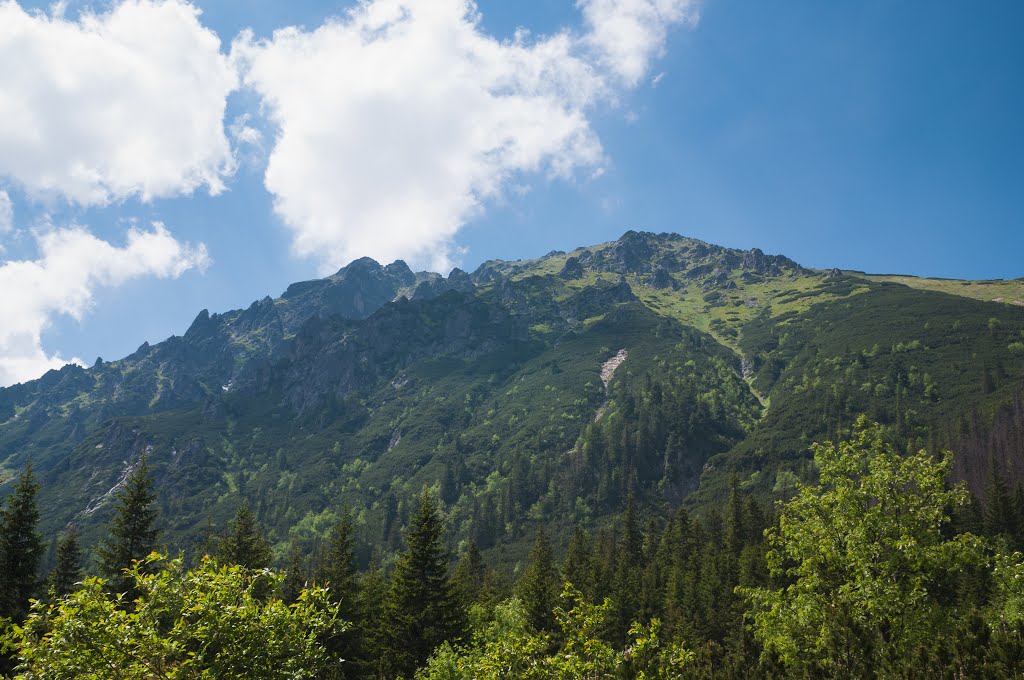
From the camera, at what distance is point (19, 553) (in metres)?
34.8

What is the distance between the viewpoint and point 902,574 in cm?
2005

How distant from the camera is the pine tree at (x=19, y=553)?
33281 millimetres

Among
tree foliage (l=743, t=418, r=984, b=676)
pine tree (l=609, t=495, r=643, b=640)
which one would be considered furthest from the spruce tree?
tree foliage (l=743, t=418, r=984, b=676)

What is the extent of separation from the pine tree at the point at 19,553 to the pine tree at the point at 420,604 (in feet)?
71.3

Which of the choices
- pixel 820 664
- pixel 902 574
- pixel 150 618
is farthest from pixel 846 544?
pixel 150 618

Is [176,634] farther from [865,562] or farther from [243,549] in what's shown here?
[243,549]

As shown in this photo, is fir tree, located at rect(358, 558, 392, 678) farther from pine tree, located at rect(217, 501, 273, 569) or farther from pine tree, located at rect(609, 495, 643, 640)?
pine tree, located at rect(609, 495, 643, 640)

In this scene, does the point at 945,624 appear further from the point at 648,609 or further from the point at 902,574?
the point at 648,609

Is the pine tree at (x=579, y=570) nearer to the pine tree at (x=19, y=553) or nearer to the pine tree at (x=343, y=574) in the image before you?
the pine tree at (x=343, y=574)

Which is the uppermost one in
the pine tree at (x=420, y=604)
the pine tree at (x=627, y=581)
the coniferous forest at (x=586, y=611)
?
the coniferous forest at (x=586, y=611)

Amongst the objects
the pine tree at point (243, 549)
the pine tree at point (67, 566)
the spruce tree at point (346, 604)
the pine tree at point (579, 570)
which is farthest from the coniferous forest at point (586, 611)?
the pine tree at point (579, 570)

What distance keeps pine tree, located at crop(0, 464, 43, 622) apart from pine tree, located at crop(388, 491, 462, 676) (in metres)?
21.7

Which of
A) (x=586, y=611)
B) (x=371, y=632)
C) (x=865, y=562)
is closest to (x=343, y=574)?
(x=371, y=632)

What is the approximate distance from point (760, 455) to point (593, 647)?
20373 cm
